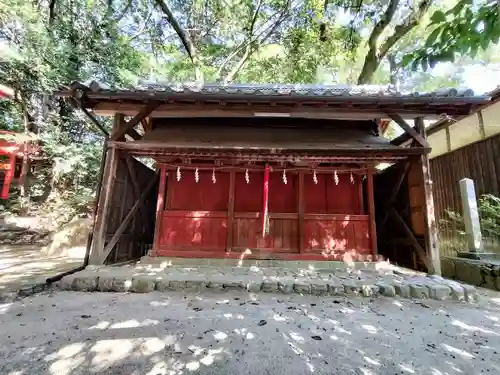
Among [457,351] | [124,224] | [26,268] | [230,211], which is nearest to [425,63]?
[457,351]

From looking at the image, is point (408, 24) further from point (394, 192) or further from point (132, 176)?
point (132, 176)

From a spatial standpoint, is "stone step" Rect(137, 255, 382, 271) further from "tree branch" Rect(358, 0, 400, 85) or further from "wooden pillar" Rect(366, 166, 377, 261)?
"tree branch" Rect(358, 0, 400, 85)

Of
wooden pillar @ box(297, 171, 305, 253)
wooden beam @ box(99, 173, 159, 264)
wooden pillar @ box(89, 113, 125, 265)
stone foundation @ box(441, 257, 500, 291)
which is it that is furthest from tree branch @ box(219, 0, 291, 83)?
stone foundation @ box(441, 257, 500, 291)

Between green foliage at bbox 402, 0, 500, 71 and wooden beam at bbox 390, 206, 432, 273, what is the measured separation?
188 inches

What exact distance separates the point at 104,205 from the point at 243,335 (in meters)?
4.12

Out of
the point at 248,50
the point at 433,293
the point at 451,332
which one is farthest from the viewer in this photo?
the point at 248,50

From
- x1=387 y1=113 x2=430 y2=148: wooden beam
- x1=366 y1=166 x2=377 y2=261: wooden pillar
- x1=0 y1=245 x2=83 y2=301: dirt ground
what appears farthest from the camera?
x1=366 y1=166 x2=377 y2=261: wooden pillar

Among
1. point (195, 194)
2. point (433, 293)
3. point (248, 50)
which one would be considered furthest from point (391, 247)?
point (248, 50)

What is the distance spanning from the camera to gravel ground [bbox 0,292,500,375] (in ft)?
7.67

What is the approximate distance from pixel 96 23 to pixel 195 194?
443 inches

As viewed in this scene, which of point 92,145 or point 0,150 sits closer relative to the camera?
point 0,150

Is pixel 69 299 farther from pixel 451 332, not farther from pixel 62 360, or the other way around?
pixel 451 332

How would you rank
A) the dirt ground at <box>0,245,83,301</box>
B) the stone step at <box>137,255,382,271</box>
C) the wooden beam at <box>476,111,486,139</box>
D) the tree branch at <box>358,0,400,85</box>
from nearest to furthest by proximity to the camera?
the dirt ground at <box>0,245,83,301</box> < the stone step at <box>137,255,382,271</box> < the wooden beam at <box>476,111,486,139</box> < the tree branch at <box>358,0,400,85</box>

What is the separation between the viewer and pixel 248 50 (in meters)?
13.8
